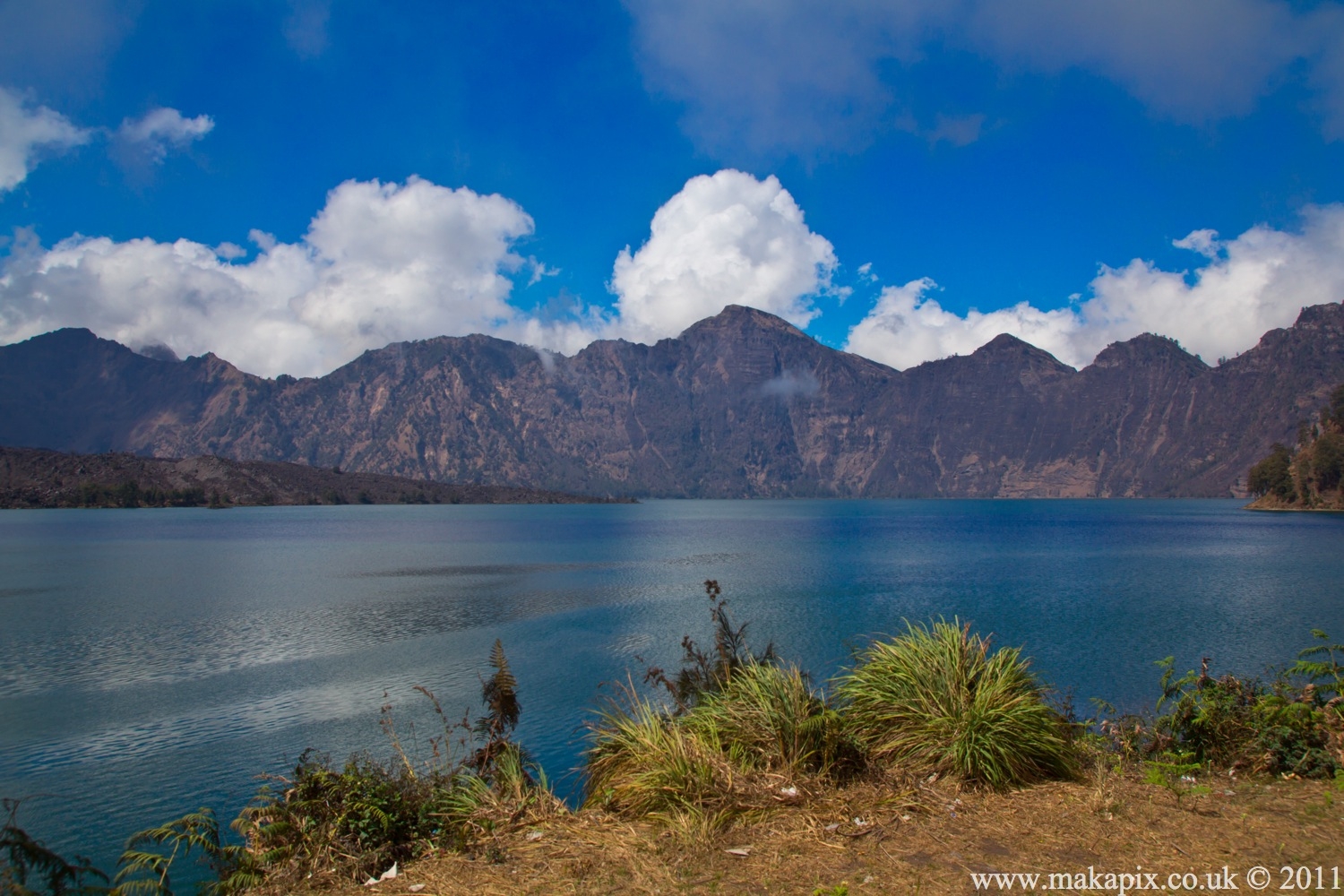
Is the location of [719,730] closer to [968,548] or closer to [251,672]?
[251,672]

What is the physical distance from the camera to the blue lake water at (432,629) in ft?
57.7

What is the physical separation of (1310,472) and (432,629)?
176 m

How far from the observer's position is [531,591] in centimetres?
4656

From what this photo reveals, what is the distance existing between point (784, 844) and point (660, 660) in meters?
20.1

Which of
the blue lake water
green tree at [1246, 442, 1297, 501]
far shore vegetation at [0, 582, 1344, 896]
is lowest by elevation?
the blue lake water

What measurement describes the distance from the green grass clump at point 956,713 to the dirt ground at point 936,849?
19.0 inches

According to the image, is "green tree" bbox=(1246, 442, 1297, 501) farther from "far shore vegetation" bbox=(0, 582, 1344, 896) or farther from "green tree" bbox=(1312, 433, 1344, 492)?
"far shore vegetation" bbox=(0, 582, 1344, 896)

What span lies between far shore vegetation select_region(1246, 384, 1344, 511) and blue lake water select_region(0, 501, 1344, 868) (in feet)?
292

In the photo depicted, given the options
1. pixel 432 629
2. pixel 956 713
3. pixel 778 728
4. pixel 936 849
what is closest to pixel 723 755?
pixel 778 728

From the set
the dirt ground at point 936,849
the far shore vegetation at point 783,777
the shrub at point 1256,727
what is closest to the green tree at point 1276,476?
the shrub at point 1256,727

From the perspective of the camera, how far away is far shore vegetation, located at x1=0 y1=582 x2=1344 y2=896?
6949 millimetres

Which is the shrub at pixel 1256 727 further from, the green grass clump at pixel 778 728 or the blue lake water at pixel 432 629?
the blue lake water at pixel 432 629

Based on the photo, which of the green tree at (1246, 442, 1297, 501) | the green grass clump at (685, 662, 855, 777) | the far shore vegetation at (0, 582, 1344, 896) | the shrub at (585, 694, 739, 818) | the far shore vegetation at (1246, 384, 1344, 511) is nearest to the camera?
the far shore vegetation at (0, 582, 1344, 896)

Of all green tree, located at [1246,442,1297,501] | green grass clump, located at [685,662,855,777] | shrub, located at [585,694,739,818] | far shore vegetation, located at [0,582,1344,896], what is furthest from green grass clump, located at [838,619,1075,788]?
green tree, located at [1246,442,1297,501]
